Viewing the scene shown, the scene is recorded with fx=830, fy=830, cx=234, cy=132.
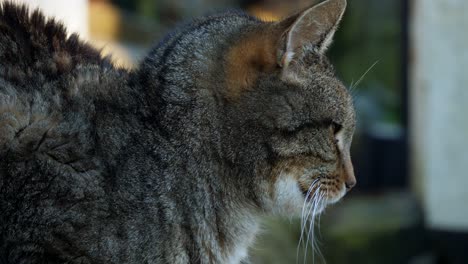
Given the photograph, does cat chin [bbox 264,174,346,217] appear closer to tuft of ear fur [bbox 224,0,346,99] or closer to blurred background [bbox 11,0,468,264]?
tuft of ear fur [bbox 224,0,346,99]

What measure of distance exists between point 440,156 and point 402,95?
2.43 ft

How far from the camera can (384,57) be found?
10008 millimetres

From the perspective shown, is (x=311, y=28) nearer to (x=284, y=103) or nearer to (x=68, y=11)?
(x=284, y=103)

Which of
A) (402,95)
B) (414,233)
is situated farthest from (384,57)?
(414,233)

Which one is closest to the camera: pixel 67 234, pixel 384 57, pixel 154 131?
pixel 67 234

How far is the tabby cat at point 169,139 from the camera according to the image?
2848mm

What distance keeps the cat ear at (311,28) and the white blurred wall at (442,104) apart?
4.15 m

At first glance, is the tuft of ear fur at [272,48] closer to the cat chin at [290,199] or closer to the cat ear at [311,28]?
the cat ear at [311,28]

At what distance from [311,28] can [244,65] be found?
281mm

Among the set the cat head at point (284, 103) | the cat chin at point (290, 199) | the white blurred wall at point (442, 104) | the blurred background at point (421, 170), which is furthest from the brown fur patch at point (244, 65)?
the white blurred wall at point (442, 104)

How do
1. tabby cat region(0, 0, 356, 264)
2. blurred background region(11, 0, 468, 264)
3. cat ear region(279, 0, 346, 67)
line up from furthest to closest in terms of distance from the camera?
1. blurred background region(11, 0, 468, 264)
2. cat ear region(279, 0, 346, 67)
3. tabby cat region(0, 0, 356, 264)

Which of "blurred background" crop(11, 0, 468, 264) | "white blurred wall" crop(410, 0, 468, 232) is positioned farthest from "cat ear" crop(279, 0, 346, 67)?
"white blurred wall" crop(410, 0, 468, 232)

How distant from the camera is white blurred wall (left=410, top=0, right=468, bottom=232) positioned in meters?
7.05

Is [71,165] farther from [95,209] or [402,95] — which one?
[402,95]
